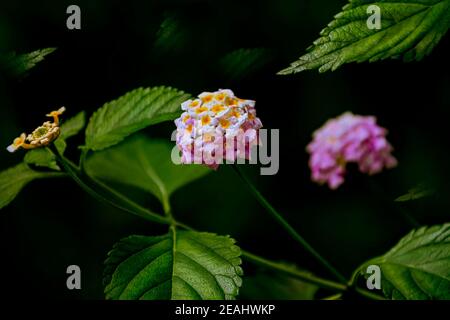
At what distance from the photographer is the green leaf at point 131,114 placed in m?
0.87

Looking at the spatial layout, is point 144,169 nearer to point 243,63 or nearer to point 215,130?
point 243,63

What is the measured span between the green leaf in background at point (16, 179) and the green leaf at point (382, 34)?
45 cm

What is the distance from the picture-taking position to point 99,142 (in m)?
0.93

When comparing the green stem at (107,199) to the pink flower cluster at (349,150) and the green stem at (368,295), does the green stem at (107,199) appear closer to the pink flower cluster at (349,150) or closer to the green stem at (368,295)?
the green stem at (368,295)

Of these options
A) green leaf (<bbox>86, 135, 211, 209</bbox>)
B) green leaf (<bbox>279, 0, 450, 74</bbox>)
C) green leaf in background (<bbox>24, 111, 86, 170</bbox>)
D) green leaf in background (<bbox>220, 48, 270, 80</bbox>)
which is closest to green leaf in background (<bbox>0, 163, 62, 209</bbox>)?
green leaf in background (<bbox>24, 111, 86, 170</bbox>)

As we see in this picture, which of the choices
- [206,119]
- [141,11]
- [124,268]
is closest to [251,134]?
[206,119]

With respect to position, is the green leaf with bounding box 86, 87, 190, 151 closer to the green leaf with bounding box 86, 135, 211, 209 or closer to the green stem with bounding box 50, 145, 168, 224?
the green stem with bounding box 50, 145, 168, 224

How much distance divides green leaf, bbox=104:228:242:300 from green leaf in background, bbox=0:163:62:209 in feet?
0.71

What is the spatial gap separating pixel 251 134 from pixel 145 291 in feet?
0.81

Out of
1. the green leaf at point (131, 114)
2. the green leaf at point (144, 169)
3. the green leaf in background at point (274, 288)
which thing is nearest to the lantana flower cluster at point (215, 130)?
the green leaf at point (131, 114)

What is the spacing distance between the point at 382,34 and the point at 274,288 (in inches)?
24.0

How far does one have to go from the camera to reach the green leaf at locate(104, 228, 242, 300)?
722 millimetres

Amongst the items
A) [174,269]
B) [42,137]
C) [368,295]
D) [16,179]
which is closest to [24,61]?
[42,137]

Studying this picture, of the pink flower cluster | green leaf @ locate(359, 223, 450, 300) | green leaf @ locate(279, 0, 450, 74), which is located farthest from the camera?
the pink flower cluster
